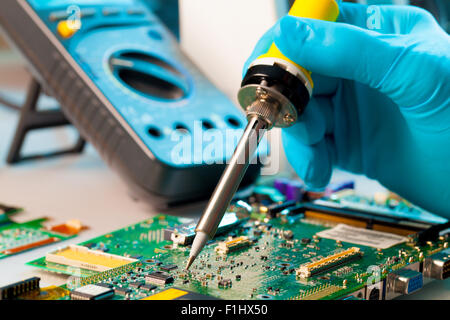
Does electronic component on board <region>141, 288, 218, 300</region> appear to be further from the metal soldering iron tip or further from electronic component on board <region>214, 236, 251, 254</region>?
electronic component on board <region>214, 236, 251, 254</region>

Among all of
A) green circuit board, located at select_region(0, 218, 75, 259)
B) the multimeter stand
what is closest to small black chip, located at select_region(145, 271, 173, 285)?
green circuit board, located at select_region(0, 218, 75, 259)

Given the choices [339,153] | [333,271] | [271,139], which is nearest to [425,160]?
[339,153]

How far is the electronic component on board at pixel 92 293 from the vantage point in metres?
0.64

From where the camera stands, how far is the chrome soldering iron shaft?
67 centimetres

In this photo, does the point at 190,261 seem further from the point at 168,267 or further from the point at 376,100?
the point at 376,100

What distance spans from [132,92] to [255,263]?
0.54 metres

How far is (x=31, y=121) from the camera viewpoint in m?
1.53

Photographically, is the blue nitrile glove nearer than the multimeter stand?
Yes

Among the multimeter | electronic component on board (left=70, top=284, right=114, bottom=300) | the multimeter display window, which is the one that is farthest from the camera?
the multimeter display window

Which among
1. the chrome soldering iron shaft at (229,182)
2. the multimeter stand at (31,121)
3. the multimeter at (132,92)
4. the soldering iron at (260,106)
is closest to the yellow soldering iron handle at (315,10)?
the soldering iron at (260,106)

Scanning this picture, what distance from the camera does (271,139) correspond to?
4.42ft

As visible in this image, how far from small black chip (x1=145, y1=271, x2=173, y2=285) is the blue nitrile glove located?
1.02 ft
